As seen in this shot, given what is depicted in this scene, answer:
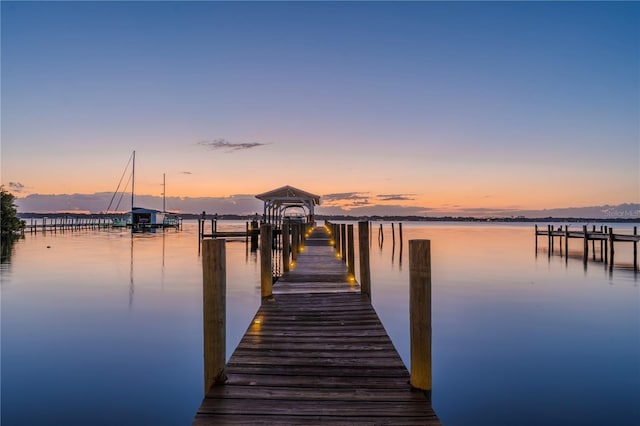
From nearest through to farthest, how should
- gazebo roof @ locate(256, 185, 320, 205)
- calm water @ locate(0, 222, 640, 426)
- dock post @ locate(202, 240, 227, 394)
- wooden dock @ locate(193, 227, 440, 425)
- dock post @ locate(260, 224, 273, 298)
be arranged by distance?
wooden dock @ locate(193, 227, 440, 425)
dock post @ locate(202, 240, 227, 394)
calm water @ locate(0, 222, 640, 426)
dock post @ locate(260, 224, 273, 298)
gazebo roof @ locate(256, 185, 320, 205)

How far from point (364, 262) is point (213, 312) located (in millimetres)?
5244

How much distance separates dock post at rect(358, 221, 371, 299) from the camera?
844 centimetres

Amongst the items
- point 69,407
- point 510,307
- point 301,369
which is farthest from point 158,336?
point 510,307

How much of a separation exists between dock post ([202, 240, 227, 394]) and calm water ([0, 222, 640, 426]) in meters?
2.77

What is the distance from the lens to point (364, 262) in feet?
29.0

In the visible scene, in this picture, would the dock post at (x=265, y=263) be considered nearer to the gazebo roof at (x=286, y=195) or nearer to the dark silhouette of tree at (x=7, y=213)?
the gazebo roof at (x=286, y=195)

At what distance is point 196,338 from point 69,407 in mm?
3820

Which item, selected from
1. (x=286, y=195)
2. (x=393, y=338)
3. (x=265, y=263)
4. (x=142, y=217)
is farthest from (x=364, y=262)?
(x=142, y=217)

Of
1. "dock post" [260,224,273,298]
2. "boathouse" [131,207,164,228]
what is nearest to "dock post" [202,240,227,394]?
"dock post" [260,224,273,298]

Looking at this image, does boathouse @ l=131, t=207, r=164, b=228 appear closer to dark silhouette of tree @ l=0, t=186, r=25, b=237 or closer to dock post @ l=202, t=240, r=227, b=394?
dark silhouette of tree @ l=0, t=186, r=25, b=237

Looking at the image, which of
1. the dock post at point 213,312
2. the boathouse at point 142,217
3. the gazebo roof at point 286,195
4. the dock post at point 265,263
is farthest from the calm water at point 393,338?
the boathouse at point 142,217

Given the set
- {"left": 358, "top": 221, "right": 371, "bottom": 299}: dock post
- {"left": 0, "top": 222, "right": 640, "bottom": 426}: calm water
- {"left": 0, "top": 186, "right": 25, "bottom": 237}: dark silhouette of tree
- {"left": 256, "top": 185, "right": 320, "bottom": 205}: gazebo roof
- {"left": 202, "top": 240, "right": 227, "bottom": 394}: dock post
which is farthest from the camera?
{"left": 0, "top": 186, "right": 25, "bottom": 237}: dark silhouette of tree

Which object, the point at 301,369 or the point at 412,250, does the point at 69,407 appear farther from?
the point at 412,250

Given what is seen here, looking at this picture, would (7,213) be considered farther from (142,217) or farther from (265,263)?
(265,263)
